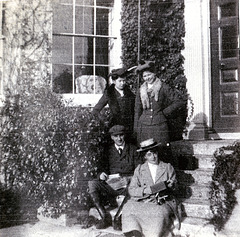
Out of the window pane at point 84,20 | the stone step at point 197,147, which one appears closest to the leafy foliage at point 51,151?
the stone step at point 197,147

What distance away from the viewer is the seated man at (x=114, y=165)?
4.43m

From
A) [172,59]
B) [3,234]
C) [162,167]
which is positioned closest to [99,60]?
[172,59]

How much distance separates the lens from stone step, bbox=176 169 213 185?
4655 mm

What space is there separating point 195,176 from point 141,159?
76 cm

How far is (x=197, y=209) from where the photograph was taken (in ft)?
13.5

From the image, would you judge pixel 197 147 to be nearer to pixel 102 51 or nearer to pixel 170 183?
pixel 170 183

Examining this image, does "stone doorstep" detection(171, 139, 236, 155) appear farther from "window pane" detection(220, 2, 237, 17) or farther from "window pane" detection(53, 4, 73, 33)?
"window pane" detection(53, 4, 73, 33)

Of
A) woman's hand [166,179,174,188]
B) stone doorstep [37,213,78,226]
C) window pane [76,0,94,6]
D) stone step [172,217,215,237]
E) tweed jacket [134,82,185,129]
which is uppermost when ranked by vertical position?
window pane [76,0,94,6]

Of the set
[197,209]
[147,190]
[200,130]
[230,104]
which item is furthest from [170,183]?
[230,104]

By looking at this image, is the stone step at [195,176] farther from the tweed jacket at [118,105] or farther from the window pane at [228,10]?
the window pane at [228,10]

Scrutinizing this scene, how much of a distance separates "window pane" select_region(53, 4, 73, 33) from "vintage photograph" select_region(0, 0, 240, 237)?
16 millimetres

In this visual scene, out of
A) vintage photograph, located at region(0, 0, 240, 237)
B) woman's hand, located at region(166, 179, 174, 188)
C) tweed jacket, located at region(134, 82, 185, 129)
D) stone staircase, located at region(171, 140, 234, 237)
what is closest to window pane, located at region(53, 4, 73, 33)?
vintage photograph, located at region(0, 0, 240, 237)

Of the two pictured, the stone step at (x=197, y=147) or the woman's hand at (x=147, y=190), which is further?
the stone step at (x=197, y=147)

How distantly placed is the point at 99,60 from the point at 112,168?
7.69ft
